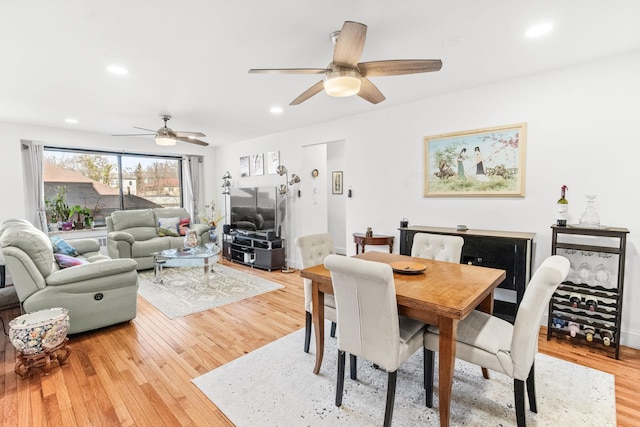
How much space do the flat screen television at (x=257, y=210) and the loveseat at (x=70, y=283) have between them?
266cm

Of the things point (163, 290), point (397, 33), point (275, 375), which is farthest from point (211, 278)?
point (397, 33)

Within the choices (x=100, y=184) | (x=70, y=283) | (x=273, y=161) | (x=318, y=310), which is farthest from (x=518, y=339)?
(x=100, y=184)

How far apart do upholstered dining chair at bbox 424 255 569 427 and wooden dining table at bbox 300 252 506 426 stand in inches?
6.5

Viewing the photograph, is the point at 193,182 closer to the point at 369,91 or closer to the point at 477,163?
the point at 369,91

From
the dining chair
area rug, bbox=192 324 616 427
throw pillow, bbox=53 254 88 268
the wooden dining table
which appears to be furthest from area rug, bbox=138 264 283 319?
the dining chair

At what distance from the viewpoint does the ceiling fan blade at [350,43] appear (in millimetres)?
1611

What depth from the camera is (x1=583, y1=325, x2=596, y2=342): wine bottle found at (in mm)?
2633

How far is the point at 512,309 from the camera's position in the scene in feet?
10.2

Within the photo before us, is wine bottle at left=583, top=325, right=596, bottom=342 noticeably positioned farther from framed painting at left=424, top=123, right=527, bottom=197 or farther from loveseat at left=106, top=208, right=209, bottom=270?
loveseat at left=106, top=208, right=209, bottom=270

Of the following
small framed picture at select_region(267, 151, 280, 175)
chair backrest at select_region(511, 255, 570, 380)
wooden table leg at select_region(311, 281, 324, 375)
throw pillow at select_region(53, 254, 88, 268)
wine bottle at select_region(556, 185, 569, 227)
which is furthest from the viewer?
small framed picture at select_region(267, 151, 280, 175)

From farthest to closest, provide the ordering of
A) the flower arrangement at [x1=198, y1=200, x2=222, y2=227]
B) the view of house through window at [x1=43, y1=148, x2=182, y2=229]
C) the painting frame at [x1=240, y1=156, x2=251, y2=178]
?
1. the flower arrangement at [x1=198, y1=200, x2=222, y2=227]
2. the painting frame at [x1=240, y1=156, x2=251, y2=178]
3. the view of house through window at [x1=43, y1=148, x2=182, y2=229]

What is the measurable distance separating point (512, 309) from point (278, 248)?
356 centimetres

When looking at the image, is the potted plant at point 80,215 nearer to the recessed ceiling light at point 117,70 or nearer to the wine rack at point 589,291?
the recessed ceiling light at point 117,70

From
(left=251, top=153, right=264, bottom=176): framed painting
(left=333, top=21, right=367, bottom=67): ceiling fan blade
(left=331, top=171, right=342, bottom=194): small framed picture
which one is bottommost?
(left=331, top=171, right=342, bottom=194): small framed picture
